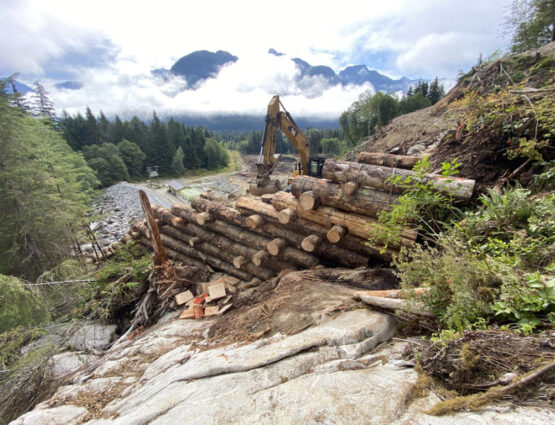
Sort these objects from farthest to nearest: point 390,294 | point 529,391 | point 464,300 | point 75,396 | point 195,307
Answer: point 195,307
point 75,396
point 390,294
point 464,300
point 529,391

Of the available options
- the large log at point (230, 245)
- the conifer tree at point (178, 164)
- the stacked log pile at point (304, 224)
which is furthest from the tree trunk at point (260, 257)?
the conifer tree at point (178, 164)

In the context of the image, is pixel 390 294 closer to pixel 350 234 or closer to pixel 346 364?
pixel 346 364

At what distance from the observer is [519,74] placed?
12.2 meters

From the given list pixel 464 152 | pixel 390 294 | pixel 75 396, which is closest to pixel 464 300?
pixel 390 294

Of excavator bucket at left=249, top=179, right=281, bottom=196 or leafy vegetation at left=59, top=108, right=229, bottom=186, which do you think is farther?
leafy vegetation at left=59, top=108, right=229, bottom=186

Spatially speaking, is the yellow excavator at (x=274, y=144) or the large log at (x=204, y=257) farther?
the yellow excavator at (x=274, y=144)

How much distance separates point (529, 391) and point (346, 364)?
55.8 inches

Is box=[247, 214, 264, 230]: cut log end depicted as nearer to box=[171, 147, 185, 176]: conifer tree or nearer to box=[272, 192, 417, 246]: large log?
box=[272, 192, 417, 246]: large log

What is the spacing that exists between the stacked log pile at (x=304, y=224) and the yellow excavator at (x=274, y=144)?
6.55 metres

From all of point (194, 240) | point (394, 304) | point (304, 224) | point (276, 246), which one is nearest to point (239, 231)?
point (276, 246)

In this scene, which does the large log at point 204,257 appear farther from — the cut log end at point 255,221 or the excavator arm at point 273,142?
the excavator arm at point 273,142

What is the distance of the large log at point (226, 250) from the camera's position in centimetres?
738

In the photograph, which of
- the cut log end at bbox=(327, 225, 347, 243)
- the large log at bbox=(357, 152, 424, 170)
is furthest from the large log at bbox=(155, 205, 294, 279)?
the large log at bbox=(357, 152, 424, 170)

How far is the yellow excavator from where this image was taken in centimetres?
1334
